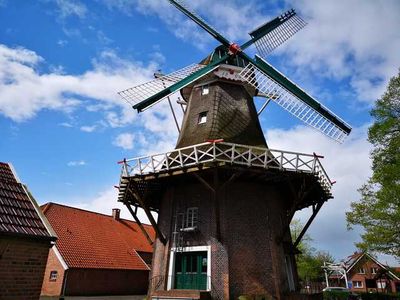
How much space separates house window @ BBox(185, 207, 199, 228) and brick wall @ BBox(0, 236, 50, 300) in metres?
7.48

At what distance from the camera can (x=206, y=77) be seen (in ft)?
57.2

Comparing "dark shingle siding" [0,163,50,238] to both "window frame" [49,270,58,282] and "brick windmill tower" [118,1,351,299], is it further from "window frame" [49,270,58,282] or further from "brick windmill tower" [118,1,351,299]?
"window frame" [49,270,58,282]

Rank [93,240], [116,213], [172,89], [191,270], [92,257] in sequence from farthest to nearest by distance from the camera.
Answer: [116,213], [93,240], [92,257], [172,89], [191,270]

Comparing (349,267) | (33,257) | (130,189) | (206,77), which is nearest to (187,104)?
(206,77)

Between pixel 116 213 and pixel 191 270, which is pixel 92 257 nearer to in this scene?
pixel 116 213

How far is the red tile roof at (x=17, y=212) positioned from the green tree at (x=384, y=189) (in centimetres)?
1399

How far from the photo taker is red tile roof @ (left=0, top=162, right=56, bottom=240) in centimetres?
665

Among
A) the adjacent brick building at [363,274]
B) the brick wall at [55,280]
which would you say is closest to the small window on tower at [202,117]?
the brick wall at [55,280]

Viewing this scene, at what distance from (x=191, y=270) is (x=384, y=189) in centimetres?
959

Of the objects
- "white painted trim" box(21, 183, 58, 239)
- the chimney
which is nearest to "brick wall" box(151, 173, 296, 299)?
"white painted trim" box(21, 183, 58, 239)

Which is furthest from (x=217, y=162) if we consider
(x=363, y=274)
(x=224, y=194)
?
(x=363, y=274)

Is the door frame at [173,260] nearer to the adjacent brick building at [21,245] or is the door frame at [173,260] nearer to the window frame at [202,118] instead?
the window frame at [202,118]

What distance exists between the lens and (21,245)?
6.65 m

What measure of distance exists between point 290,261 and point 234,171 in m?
6.13
